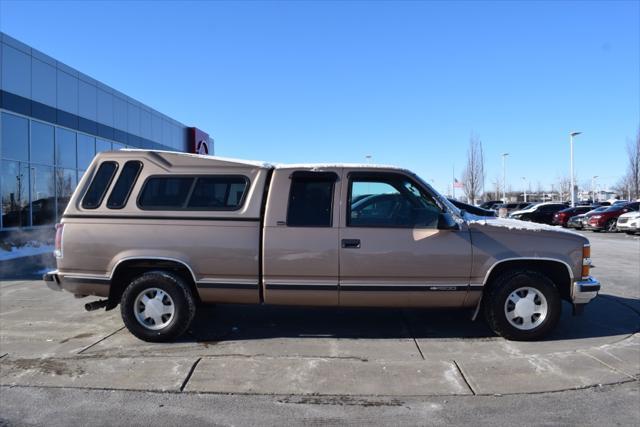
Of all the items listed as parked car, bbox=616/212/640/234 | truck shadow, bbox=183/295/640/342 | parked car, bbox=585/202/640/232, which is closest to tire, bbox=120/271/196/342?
truck shadow, bbox=183/295/640/342

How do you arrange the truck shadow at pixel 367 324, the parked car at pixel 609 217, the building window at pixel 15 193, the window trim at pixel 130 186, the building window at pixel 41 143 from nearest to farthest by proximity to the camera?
the window trim at pixel 130 186
the truck shadow at pixel 367 324
the building window at pixel 15 193
the building window at pixel 41 143
the parked car at pixel 609 217

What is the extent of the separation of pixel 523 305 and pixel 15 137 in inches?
666

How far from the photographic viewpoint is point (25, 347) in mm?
5473

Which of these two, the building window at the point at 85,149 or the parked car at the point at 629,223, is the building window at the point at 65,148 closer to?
the building window at the point at 85,149

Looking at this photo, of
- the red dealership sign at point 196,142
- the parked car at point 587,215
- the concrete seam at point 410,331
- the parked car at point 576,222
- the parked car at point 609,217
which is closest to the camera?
A: the concrete seam at point 410,331

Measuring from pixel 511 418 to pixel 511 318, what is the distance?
1881 mm

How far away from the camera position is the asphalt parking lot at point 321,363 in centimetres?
408

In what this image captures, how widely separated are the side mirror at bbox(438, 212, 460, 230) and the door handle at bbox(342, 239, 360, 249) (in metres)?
0.89

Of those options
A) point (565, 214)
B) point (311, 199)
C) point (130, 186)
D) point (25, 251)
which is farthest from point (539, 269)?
point (565, 214)

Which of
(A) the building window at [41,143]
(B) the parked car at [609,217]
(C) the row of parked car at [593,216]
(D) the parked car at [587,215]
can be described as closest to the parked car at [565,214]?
(C) the row of parked car at [593,216]

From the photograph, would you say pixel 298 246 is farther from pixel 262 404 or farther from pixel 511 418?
pixel 511 418

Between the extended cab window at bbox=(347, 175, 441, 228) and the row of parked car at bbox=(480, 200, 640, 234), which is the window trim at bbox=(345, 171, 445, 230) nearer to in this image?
the extended cab window at bbox=(347, 175, 441, 228)

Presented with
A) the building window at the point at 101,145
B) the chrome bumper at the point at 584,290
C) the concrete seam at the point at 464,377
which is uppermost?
the building window at the point at 101,145

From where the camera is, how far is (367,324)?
20.4ft
